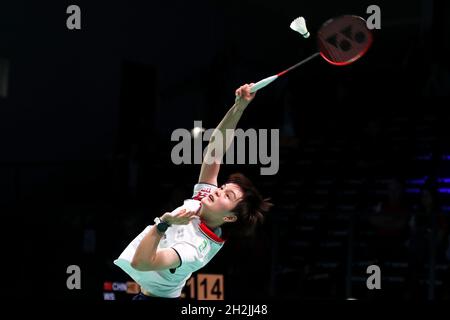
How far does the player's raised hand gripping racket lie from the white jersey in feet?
3.73

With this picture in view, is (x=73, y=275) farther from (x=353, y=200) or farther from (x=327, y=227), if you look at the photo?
(x=353, y=200)

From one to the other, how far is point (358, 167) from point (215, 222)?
5.77 m

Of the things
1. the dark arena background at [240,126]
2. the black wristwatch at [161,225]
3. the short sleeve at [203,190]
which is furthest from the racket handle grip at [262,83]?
the dark arena background at [240,126]

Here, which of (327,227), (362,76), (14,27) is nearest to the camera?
(327,227)

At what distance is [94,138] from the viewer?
476 inches

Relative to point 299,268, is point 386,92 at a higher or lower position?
higher

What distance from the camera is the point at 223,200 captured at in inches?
185

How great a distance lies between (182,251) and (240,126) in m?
8.77

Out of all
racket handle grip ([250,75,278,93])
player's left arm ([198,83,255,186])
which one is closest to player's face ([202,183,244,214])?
player's left arm ([198,83,255,186])

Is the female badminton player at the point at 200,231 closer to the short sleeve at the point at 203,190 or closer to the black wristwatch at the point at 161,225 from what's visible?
the short sleeve at the point at 203,190

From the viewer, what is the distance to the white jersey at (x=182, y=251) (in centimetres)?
461

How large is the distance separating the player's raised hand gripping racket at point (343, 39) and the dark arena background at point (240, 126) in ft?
7.72

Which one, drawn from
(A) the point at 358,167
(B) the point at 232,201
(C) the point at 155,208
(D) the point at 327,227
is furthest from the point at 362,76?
(B) the point at 232,201

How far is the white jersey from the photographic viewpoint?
461 centimetres
